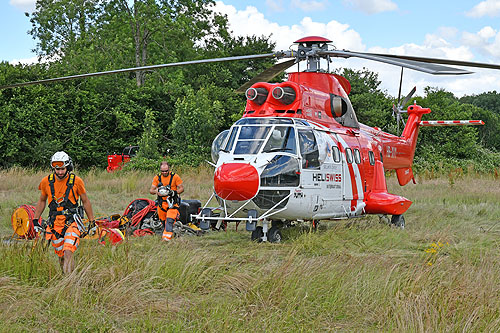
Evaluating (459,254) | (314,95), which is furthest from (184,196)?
(459,254)

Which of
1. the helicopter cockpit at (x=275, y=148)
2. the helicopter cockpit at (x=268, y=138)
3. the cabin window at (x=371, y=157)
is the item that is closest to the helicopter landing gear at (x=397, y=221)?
the cabin window at (x=371, y=157)

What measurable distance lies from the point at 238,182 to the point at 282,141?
117cm

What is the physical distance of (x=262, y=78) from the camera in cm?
1152

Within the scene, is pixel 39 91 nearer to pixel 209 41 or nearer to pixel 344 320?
pixel 209 41

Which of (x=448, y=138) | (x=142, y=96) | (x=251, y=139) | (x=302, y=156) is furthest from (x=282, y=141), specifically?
(x=448, y=138)

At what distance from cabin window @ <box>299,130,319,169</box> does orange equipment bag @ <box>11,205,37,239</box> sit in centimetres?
464

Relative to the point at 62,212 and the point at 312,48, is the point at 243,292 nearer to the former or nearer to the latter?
the point at 62,212

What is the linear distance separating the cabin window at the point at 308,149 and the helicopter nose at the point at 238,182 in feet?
3.39

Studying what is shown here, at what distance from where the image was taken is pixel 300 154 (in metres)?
9.31

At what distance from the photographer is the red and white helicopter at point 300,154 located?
349 inches

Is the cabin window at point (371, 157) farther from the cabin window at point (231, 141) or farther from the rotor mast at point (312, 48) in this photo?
the cabin window at point (231, 141)

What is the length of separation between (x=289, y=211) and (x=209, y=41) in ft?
95.1

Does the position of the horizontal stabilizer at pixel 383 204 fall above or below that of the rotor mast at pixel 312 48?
below

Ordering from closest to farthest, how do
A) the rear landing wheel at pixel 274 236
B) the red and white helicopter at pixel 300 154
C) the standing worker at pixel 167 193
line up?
1. the red and white helicopter at pixel 300 154
2. the rear landing wheel at pixel 274 236
3. the standing worker at pixel 167 193
